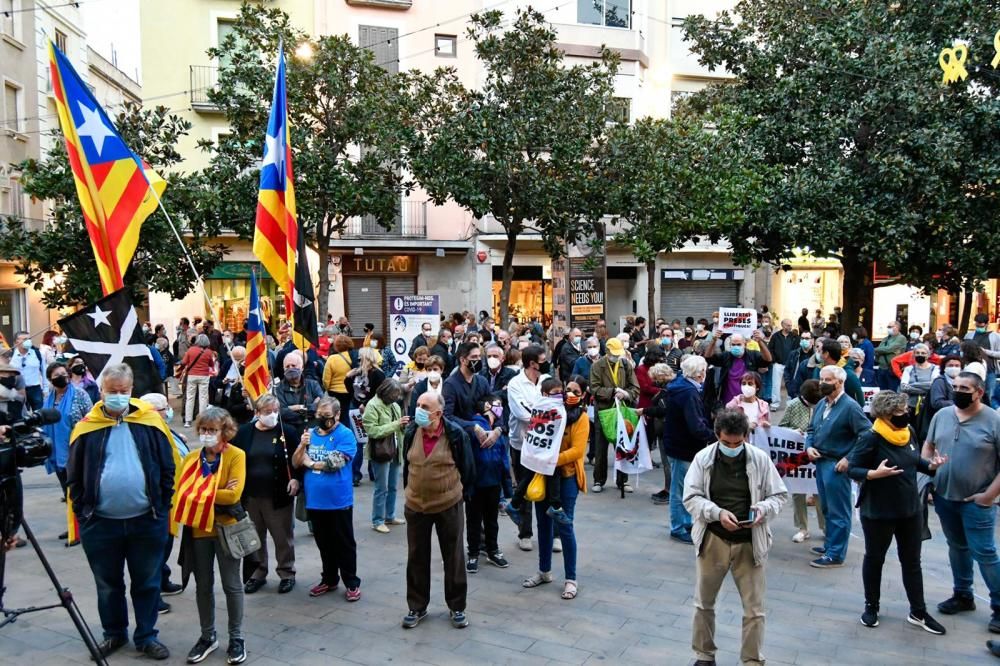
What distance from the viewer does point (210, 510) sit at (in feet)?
16.8

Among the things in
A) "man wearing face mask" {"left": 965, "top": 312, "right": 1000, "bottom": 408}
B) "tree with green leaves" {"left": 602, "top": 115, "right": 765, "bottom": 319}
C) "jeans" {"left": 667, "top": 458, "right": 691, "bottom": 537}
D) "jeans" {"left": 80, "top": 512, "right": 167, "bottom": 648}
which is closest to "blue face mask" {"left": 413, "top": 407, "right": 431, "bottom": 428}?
"jeans" {"left": 80, "top": 512, "right": 167, "bottom": 648}

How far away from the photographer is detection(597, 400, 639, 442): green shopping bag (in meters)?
9.23

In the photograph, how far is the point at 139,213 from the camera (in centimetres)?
677

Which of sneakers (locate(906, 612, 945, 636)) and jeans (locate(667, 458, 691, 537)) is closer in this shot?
sneakers (locate(906, 612, 945, 636))

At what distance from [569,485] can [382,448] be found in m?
2.21

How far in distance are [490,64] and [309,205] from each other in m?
5.09

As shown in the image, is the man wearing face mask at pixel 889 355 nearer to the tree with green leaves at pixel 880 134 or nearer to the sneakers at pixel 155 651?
the tree with green leaves at pixel 880 134

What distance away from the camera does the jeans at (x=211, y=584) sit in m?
5.23

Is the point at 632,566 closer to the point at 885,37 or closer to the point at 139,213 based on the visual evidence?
the point at 139,213

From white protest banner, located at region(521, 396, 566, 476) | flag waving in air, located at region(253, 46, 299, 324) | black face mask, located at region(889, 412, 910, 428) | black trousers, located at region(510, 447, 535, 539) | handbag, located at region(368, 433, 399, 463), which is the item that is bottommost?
black trousers, located at region(510, 447, 535, 539)

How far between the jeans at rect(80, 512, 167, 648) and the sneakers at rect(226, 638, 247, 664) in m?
0.59

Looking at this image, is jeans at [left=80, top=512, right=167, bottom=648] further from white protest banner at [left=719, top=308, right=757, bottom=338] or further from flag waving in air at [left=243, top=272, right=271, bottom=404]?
white protest banner at [left=719, top=308, right=757, bottom=338]

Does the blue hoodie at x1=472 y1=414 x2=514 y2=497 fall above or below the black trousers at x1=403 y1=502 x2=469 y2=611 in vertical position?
above

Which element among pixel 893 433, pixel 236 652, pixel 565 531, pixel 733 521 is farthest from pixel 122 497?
pixel 893 433
